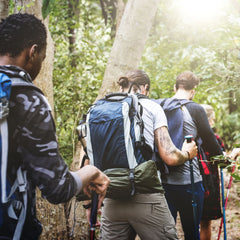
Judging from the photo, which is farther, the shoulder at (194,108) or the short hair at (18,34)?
the shoulder at (194,108)

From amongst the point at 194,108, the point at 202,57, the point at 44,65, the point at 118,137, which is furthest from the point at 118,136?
the point at 202,57

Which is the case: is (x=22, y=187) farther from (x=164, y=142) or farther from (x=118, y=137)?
(x=164, y=142)

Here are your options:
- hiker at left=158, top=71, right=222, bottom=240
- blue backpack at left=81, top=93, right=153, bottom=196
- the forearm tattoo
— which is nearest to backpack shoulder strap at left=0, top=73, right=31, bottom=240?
blue backpack at left=81, top=93, right=153, bottom=196

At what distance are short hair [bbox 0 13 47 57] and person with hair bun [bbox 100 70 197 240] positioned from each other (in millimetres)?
1214

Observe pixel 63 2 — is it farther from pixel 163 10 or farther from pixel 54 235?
pixel 54 235

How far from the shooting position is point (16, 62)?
158 cm

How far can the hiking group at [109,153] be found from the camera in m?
1.42

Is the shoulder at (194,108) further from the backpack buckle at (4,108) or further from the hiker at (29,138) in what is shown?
the backpack buckle at (4,108)

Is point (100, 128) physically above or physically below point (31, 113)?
below

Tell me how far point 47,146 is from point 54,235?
2.89m

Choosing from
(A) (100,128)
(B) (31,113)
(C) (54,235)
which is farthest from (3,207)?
(C) (54,235)

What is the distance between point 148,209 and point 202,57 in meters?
5.54

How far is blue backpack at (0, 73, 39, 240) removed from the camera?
1355 mm

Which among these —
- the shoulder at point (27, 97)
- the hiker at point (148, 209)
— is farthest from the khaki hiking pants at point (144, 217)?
the shoulder at point (27, 97)
